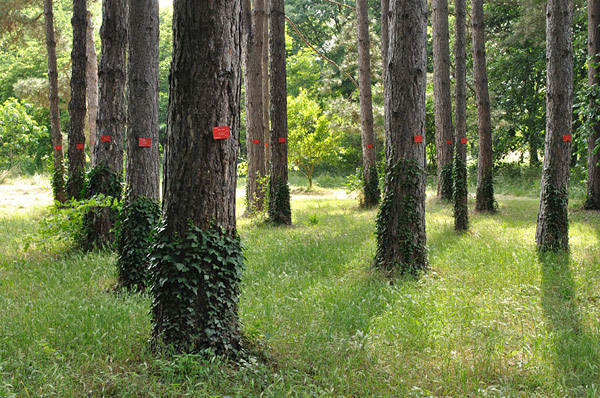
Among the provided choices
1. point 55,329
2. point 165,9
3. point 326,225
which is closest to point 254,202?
point 326,225

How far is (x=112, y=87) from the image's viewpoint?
8172 mm

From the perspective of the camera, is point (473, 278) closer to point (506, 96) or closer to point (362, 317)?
point (362, 317)

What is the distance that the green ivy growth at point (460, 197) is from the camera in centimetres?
1051

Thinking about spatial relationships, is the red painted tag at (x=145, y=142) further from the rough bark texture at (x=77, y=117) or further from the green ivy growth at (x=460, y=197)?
the green ivy growth at (x=460, y=197)

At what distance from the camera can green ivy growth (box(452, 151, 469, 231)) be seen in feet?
34.5

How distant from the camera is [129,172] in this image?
6.64m

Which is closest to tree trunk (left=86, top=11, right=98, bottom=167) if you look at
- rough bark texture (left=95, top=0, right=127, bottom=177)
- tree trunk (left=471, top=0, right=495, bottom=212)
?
rough bark texture (left=95, top=0, right=127, bottom=177)

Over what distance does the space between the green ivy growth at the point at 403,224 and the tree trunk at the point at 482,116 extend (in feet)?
24.2

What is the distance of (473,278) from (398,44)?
363 cm

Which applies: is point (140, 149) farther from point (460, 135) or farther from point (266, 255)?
point (460, 135)

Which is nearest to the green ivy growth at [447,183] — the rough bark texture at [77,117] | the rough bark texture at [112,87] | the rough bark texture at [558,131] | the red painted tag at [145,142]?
the rough bark texture at [558,131]

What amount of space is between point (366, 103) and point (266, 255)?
10.2 meters

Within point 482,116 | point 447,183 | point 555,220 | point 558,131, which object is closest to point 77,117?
point 558,131

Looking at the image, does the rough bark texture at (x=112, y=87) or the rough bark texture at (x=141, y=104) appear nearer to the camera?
the rough bark texture at (x=141, y=104)
